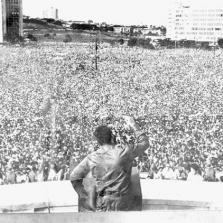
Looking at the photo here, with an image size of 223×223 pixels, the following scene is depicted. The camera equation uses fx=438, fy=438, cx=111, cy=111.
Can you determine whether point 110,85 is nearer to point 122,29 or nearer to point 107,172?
point 122,29

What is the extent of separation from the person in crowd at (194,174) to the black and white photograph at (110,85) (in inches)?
0.6

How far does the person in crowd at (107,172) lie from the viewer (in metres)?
1.51

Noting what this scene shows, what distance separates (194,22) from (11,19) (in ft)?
6.12

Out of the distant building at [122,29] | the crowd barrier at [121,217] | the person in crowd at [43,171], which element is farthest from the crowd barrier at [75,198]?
the distant building at [122,29]

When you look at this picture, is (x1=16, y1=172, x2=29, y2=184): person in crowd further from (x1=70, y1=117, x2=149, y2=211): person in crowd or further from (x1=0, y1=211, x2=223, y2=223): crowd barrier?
(x1=0, y1=211, x2=223, y2=223): crowd barrier

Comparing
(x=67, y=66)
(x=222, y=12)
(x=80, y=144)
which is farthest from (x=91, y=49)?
(x=222, y=12)

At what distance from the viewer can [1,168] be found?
4305 mm

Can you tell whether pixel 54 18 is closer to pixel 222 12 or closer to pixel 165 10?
pixel 165 10

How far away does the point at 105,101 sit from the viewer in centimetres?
540

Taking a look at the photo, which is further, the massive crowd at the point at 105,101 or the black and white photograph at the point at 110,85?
the massive crowd at the point at 105,101

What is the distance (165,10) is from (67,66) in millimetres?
1328

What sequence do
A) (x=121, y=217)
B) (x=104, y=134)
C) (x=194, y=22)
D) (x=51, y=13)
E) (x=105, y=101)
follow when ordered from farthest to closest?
(x=105, y=101), (x=51, y=13), (x=194, y=22), (x=104, y=134), (x=121, y=217)

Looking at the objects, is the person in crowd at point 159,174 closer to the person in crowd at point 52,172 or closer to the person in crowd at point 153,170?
the person in crowd at point 153,170

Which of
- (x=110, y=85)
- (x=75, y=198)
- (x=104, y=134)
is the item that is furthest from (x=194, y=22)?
(x=104, y=134)
